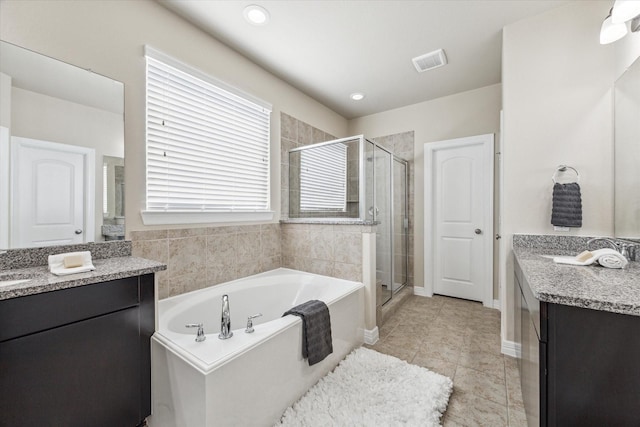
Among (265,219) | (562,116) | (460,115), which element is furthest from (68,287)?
(460,115)

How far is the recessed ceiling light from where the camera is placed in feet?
6.06

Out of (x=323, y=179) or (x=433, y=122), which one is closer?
(x=323, y=179)

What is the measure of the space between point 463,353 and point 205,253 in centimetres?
226

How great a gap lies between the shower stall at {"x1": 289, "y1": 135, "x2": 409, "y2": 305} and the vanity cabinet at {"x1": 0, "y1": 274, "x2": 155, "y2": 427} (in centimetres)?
176

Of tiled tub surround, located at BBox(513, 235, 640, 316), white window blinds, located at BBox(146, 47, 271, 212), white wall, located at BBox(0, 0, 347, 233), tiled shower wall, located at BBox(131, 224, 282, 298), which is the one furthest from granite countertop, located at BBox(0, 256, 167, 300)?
tiled tub surround, located at BBox(513, 235, 640, 316)

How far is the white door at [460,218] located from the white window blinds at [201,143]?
7.34 ft

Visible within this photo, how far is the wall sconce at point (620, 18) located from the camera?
1.23 meters

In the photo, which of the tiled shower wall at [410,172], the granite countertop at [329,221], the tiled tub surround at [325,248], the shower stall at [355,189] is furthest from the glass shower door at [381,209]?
the tiled shower wall at [410,172]

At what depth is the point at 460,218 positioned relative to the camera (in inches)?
130

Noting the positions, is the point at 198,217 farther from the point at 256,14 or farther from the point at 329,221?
the point at 256,14

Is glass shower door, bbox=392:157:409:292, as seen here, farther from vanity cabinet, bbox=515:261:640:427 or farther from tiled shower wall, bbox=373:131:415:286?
vanity cabinet, bbox=515:261:640:427

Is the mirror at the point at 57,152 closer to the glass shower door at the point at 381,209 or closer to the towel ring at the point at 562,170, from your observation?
the glass shower door at the point at 381,209

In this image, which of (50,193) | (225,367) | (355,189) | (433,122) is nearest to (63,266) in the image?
(50,193)

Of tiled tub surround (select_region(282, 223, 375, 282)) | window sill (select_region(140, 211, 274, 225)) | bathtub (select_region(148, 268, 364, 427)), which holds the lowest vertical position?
bathtub (select_region(148, 268, 364, 427))
